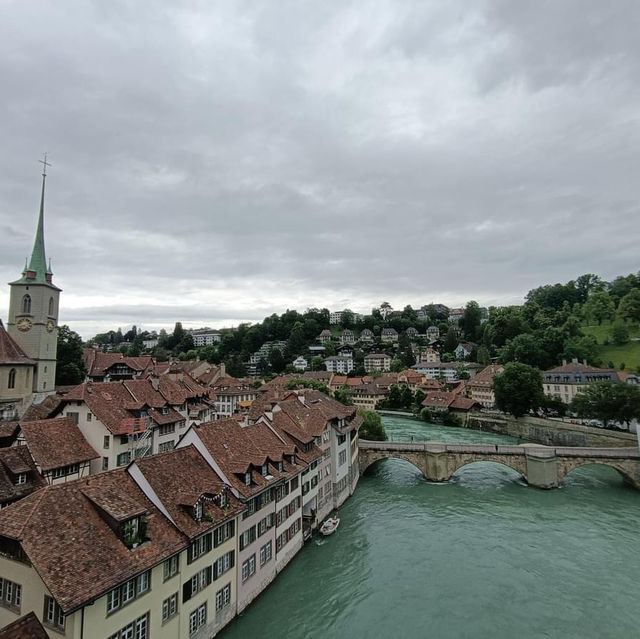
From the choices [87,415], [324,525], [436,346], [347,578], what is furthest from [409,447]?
[436,346]

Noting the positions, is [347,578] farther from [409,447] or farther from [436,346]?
[436,346]

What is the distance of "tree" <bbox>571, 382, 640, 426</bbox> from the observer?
2137 inches

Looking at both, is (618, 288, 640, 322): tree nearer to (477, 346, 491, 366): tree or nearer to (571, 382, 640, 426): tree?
(477, 346, 491, 366): tree

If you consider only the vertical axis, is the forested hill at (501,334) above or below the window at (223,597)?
above

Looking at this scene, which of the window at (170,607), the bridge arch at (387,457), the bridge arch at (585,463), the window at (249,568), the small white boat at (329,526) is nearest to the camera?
the window at (170,607)

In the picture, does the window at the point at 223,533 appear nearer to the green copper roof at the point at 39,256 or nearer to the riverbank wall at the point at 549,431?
the green copper roof at the point at 39,256

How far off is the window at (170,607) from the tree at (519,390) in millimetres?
66663

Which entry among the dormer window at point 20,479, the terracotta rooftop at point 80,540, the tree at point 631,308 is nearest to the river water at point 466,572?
the terracotta rooftop at point 80,540

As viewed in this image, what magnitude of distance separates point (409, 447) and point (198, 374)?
70677 mm

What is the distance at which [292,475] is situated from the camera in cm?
2506

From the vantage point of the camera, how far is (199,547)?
17.2m

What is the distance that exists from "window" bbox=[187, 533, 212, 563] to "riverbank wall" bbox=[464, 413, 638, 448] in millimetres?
57142

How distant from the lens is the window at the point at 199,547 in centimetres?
1667

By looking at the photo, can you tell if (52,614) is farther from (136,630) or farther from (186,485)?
(186,485)
